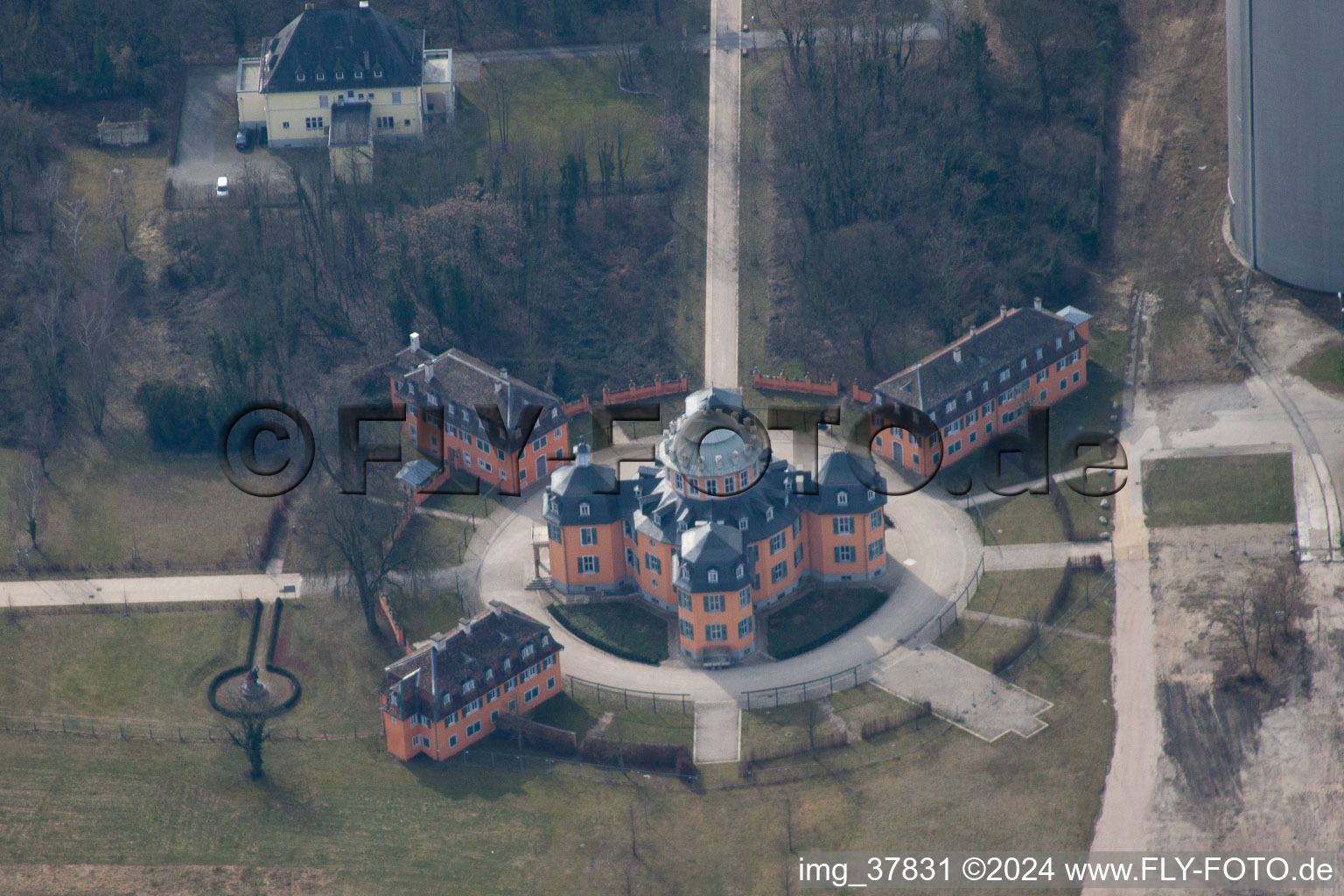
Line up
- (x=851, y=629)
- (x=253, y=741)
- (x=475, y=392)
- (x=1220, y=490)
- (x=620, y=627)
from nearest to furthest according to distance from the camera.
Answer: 1. (x=253, y=741)
2. (x=851, y=629)
3. (x=620, y=627)
4. (x=1220, y=490)
5. (x=475, y=392)

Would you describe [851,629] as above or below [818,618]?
below

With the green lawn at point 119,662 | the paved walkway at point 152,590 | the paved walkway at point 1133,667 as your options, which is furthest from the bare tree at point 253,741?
the paved walkway at point 1133,667

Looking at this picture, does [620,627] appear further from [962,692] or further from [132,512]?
[132,512]

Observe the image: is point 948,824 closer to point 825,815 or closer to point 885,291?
point 825,815

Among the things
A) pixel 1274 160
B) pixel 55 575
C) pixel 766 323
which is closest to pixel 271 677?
pixel 55 575

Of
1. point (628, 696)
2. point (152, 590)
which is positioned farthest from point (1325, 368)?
point (152, 590)

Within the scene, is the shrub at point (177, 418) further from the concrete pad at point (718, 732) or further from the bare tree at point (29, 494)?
the concrete pad at point (718, 732)
